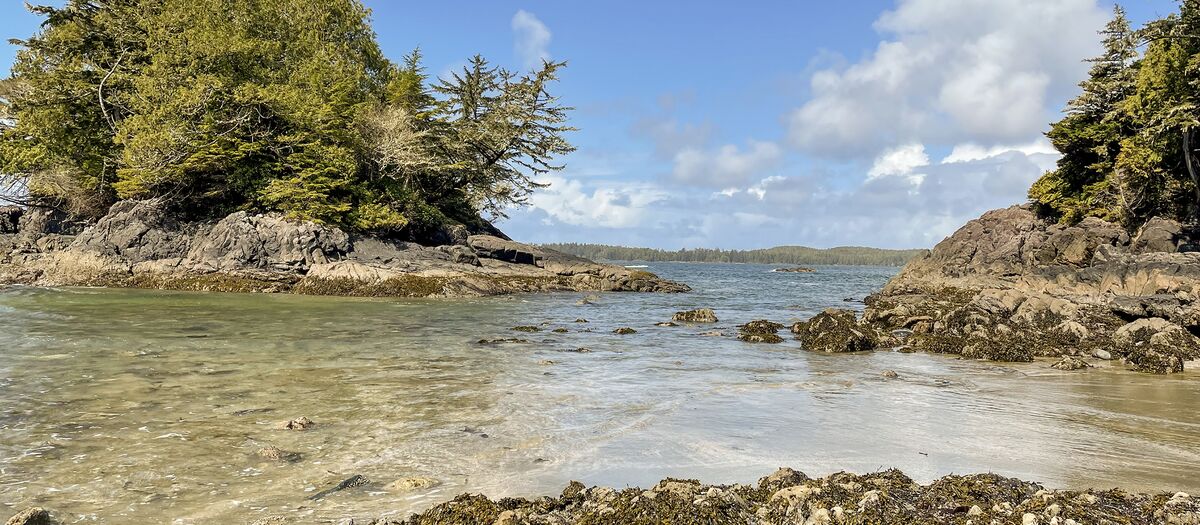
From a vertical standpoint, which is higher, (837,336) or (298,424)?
(837,336)

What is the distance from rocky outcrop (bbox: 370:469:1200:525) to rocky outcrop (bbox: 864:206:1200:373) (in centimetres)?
1027

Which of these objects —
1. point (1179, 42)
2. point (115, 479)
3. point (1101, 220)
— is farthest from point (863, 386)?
point (1101, 220)

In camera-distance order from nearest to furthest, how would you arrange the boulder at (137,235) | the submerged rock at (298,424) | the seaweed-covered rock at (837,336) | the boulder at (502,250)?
the submerged rock at (298,424) → the seaweed-covered rock at (837,336) → the boulder at (137,235) → the boulder at (502,250)

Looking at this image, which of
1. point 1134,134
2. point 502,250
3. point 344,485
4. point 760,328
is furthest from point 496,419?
point 1134,134

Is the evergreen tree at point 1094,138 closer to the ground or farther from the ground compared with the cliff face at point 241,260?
farther from the ground

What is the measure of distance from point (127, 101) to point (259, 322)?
92.1 ft

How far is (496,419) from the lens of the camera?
7.98 meters

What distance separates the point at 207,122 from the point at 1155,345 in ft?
128

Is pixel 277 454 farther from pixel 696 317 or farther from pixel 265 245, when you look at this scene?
pixel 265 245

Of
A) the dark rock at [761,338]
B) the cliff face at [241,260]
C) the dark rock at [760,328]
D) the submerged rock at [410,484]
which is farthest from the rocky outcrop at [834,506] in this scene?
the cliff face at [241,260]

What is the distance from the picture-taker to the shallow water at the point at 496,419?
5.58 meters

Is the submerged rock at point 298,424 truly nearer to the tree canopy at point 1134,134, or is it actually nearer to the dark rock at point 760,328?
the dark rock at point 760,328

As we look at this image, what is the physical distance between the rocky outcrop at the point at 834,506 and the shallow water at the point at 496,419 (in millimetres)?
687

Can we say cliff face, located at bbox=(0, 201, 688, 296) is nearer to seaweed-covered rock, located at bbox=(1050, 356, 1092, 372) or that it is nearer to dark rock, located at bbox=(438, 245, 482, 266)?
dark rock, located at bbox=(438, 245, 482, 266)
